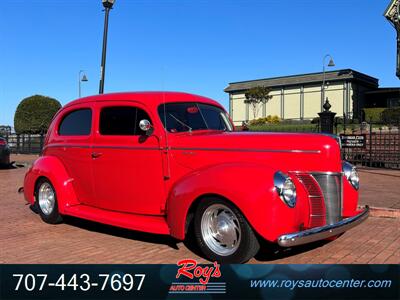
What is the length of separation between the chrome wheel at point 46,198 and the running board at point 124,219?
61 centimetres

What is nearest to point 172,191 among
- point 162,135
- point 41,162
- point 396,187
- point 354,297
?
point 162,135

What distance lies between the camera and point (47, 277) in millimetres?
4027

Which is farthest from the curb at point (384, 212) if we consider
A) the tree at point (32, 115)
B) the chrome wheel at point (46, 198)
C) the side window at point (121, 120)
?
the tree at point (32, 115)

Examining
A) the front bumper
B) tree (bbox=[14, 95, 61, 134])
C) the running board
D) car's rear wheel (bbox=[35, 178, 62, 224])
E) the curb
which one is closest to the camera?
the front bumper

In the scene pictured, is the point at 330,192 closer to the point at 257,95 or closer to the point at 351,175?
the point at 351,175

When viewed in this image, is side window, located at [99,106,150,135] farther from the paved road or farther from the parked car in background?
the parked car in background

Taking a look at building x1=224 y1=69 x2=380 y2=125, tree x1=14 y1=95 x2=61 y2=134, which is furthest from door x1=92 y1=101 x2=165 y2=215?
building x1=224 y1=69 x2=380 y2=125

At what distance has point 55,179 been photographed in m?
6.12

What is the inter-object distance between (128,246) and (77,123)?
2068 mm

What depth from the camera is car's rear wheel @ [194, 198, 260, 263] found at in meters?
4.16

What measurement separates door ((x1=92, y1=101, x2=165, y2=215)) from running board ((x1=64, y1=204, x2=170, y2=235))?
0.08 meters

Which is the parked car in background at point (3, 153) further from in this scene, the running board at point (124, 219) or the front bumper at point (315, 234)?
the front bumper at point (315, 234)

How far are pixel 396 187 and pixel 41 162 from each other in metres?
8.15

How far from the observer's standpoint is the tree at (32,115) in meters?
34.6
